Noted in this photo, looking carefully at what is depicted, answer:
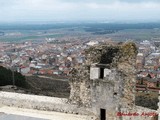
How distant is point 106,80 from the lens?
13.1 m

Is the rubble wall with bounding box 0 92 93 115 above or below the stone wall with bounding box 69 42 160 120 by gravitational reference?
below

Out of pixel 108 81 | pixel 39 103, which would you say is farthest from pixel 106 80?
pixel 39 103

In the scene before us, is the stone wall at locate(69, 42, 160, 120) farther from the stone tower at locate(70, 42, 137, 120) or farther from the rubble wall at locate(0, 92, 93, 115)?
the rubble wall at locate(0, 92, 93, 115)

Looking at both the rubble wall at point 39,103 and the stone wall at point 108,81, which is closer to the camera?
the stone wall at point 108,81

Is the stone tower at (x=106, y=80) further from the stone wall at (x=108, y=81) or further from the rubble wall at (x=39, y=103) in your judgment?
the rubble wall at (x=39, y=103)

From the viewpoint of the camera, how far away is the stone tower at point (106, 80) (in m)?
13.0

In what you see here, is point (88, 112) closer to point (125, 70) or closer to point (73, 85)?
point (73, 85)

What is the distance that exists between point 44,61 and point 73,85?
86422mm

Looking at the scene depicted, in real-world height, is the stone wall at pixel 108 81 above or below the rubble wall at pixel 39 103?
above

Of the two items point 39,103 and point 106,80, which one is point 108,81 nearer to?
point 106,80

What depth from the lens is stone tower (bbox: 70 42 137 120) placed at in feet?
42.7

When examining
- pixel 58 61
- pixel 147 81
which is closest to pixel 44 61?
pixel 58 61

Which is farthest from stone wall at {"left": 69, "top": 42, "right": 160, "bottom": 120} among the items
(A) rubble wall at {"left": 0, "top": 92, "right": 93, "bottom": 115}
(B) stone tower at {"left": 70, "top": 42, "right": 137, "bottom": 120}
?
(A) rubble wall at {"left": 0, "top": 92, "right": 93, "bottom": 115}

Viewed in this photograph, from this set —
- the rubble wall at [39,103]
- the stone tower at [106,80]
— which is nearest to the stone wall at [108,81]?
the stone tower at [106,80]
